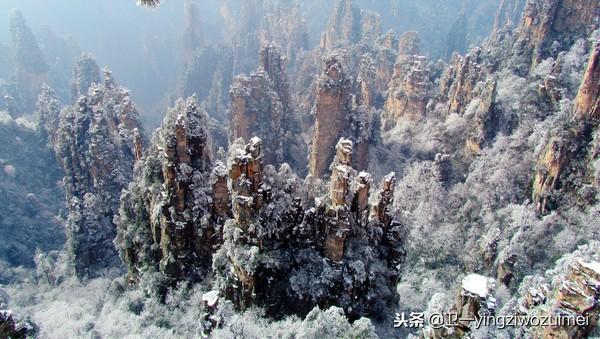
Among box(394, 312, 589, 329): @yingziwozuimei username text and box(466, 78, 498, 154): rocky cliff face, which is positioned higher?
box(466, 78, 498, 154): rocky cliff face

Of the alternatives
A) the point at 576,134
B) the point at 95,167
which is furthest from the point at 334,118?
the point at 95,167

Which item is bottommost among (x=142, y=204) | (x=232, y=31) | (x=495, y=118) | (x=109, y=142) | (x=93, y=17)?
(x=142, y=204)

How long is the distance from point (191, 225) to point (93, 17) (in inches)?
6436

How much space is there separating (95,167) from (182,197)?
99.8 feet

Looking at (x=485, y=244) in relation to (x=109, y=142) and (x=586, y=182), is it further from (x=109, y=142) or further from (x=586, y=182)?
(x=109, y=142)

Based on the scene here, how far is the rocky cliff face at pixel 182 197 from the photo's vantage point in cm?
3634

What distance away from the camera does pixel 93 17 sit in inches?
6668

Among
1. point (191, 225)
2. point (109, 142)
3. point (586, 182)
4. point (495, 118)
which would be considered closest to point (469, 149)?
point (495, 118)

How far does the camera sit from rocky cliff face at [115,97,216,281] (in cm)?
3634

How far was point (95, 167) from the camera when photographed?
60.6 metres

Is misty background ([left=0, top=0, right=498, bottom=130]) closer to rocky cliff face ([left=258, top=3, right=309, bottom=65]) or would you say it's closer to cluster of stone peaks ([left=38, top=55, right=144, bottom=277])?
rocky cliff face ([left=258, top=3, right=309, bottom=65])

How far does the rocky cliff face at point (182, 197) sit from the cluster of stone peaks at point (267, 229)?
9 centimetres

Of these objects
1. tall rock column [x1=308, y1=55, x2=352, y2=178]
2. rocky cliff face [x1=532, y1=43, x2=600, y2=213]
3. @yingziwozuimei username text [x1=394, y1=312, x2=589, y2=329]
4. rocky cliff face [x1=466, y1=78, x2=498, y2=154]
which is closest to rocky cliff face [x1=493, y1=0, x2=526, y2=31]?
rocky cliff face [x1=466, y1=78, x2=498, y2=154]

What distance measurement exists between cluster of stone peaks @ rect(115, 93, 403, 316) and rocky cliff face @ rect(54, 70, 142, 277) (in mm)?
19503
